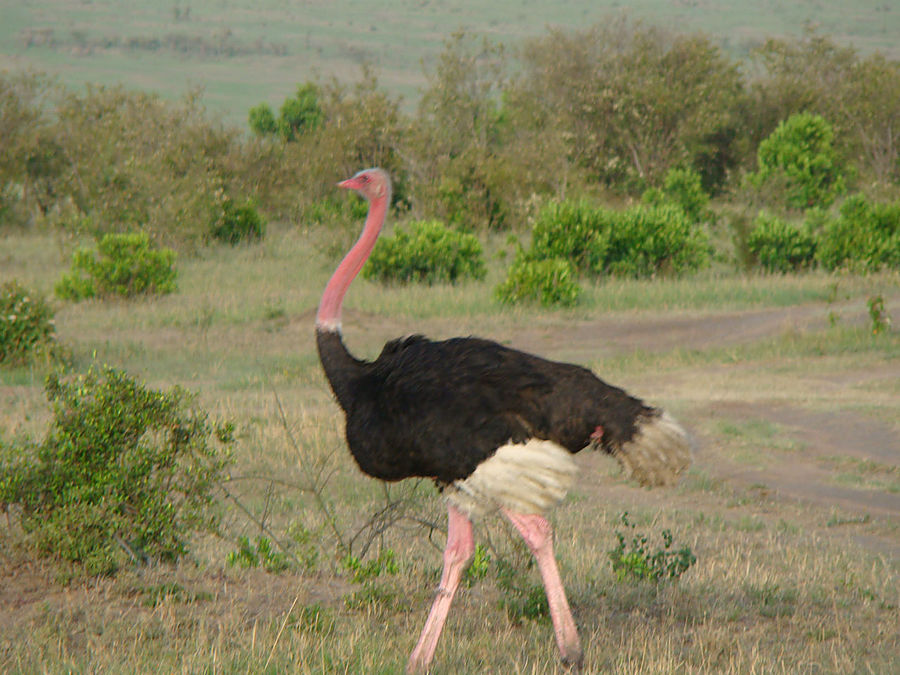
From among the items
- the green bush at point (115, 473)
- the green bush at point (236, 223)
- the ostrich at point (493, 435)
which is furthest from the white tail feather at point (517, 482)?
the green bush at point (236, 223)

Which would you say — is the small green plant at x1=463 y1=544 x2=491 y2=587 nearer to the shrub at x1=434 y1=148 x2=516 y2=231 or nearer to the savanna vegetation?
the savanna vegetation

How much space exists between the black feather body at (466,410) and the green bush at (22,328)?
26.3 ft

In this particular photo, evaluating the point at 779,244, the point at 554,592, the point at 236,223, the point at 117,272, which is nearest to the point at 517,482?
the point at 554,592

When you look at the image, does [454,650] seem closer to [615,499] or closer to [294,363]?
[615,499]

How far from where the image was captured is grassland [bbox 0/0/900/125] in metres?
73.4

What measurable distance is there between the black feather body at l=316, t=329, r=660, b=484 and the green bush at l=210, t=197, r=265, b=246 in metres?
18.2

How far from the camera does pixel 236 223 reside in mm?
22203

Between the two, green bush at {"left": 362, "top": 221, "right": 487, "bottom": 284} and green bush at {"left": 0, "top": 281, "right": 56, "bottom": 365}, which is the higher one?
green bush at {"left": 0, "top": 281, "right": 56, "bottom": 365}

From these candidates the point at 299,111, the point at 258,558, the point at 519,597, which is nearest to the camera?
the point at 519,597

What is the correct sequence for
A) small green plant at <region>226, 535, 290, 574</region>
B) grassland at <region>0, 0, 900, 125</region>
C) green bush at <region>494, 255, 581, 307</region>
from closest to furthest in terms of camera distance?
small green plant at <region>226, 535, 290, 574</region>, green bush at <region>494, 255, 581, 307</region>, grassland at <region>0, 0, 900, 125</region>

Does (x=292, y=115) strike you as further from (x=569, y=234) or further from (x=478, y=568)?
(x=478, y=568)

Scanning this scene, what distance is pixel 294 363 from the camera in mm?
11836

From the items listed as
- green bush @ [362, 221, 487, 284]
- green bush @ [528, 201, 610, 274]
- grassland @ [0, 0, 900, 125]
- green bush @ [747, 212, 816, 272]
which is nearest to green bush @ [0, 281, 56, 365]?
green bush @ [362, 221, 487, 284]

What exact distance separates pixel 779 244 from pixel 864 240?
1400 mm
